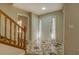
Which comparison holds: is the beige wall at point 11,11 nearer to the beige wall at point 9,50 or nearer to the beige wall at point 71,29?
the beige wall at point 9,50

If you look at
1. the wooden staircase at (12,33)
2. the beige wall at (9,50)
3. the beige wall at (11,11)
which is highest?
the beige wall at (11,11)

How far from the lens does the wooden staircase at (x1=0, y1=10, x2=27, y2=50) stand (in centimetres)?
135

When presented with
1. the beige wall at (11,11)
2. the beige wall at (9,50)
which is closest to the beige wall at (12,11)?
the beige wall at (11,11)

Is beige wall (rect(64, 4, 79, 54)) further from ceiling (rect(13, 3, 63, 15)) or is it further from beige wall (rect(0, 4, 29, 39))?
beige wall (rect(0, 4, 29, 39))

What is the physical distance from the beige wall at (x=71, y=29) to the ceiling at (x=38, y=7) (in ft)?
0.34

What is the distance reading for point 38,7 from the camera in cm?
139

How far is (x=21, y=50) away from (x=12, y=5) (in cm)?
48

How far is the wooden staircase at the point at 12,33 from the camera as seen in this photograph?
4.43ft

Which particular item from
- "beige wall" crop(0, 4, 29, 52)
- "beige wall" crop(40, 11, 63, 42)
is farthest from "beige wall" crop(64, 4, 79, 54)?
"beige wall" crop(0, 4, 29, 52)

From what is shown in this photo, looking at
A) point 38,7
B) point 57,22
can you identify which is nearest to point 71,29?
point 57,22

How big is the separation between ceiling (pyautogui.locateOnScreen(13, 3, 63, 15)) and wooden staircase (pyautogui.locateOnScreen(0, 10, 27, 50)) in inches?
7.1
